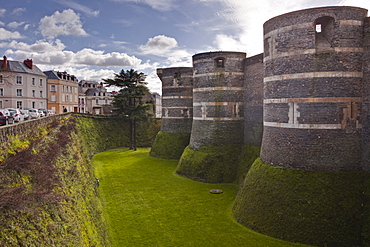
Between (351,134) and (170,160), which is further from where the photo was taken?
(170,160)

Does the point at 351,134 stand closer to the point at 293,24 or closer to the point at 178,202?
the point at 293,24

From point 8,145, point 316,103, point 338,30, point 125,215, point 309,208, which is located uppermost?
point 338,30

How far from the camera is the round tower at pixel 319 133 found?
555 inches

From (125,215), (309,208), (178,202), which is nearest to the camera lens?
(309,208)

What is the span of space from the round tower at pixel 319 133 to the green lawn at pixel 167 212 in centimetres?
178

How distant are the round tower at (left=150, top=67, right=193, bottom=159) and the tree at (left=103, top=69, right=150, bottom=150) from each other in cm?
676

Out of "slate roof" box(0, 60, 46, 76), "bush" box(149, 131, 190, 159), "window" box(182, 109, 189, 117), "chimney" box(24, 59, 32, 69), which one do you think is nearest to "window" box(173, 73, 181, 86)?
"window" box(182, 109, 189, 117)

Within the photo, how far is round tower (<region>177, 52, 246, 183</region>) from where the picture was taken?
26156mm

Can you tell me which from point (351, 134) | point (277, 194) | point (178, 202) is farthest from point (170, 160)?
point (351, 134)

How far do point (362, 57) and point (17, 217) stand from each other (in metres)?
16.6

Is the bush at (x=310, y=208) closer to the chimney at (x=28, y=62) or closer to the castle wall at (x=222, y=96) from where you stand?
the castle wall at (x=222, y=96)

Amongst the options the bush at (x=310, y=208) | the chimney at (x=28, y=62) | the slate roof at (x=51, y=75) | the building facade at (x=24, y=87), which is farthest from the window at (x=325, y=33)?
the slate roof at (x=51, y=75)

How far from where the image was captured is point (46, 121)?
74.6 ft

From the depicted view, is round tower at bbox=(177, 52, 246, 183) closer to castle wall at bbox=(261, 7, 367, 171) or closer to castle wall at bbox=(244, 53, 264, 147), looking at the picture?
castle wall at bbox=(244, 53, 264, 147)
